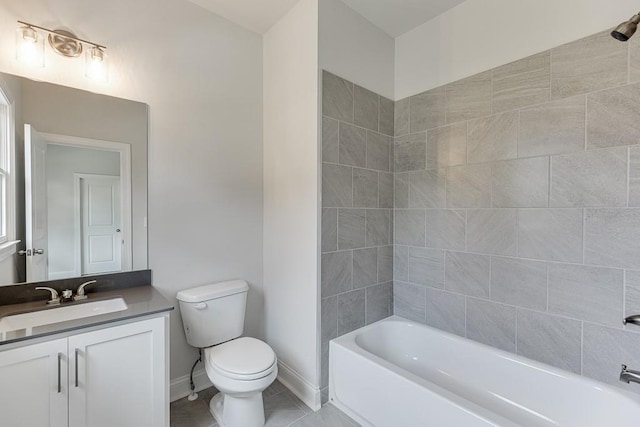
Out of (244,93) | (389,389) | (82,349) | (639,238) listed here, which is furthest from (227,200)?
(639,238)

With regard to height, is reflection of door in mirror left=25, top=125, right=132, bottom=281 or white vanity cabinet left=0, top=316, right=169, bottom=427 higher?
reflection of door in mirror left=25, top=125, right=132, bottom=281

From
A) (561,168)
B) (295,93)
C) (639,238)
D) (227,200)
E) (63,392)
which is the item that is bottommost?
(63,392)

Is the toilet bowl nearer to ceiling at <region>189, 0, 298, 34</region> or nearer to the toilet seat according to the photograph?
the toilet seat

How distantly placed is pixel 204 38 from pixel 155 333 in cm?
197

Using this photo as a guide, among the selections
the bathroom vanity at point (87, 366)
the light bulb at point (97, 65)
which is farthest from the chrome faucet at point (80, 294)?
the light bulb at point (97, 65)

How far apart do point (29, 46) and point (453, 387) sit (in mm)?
3145

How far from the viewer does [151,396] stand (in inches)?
57.6

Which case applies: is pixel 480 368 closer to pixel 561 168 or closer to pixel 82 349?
pixel 561 168

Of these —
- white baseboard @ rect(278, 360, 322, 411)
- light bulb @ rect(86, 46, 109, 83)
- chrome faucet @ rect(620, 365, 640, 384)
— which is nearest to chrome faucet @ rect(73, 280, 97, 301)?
light bulb @ rect(86, 46, 109, 83)

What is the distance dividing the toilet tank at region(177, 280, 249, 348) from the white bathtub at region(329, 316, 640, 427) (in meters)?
0.71

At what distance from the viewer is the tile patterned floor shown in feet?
5.94

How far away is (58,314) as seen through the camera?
1.52 m

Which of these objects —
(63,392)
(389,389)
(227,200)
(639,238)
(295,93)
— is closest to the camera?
(63,392)

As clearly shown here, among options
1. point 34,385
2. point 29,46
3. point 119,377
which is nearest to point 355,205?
point 119,377
